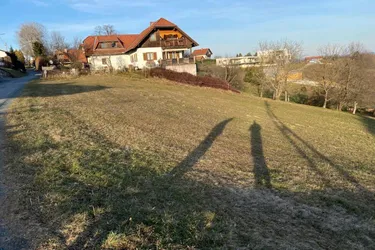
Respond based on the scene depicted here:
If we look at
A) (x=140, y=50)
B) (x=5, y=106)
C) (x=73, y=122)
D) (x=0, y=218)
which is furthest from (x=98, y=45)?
(x=0, y=218)

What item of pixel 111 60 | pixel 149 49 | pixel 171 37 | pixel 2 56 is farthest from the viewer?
pixel 2 56

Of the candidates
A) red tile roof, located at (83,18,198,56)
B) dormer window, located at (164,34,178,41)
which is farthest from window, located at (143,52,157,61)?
dormer window, located at (164,34,178,41)

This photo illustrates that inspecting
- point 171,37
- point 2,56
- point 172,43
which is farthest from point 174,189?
point 2,56

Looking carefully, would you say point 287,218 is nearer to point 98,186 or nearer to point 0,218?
point 98,186

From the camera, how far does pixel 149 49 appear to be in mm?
40844

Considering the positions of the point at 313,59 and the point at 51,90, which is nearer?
the point at 51,90

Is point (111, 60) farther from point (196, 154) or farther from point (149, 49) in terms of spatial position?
point (196, 154)

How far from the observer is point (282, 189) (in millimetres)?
5484

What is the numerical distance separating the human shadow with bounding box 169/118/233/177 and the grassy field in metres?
0.03

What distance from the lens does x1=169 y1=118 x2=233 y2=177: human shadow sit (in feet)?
19.2

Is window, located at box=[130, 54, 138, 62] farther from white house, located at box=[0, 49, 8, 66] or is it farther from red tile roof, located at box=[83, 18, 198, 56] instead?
white house, located at box=[0, 49, 8, 66]

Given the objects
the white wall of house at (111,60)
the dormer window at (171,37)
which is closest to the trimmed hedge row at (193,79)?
the dormer window at (171,37)

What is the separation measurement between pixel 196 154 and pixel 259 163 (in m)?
1.66

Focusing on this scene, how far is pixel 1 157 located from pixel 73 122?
3.55 meters
